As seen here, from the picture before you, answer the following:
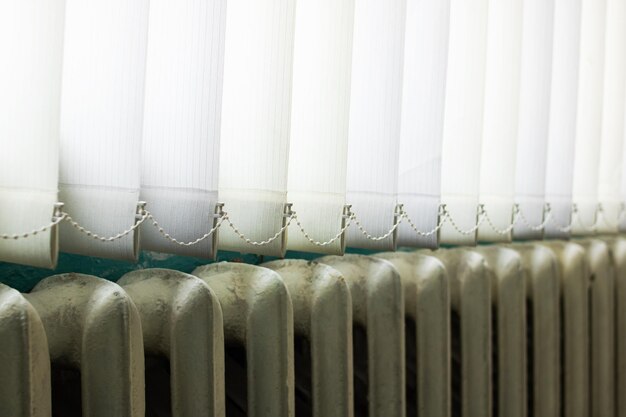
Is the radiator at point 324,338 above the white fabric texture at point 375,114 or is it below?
below

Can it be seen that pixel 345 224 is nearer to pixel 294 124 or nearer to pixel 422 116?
pixel 294 124

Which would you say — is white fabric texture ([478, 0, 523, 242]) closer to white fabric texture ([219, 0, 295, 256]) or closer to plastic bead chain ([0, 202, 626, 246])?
plastic bead chain ([0, 202, 626, 246])

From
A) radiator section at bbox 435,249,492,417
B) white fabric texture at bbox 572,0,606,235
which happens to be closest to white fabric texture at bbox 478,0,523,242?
radiator section at bbox 435,249,492,417

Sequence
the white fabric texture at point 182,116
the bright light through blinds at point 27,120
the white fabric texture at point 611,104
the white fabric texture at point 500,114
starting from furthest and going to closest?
1. the white fabric texture at point 611,104
2. the white fabric texture at point 500,114
3. the white fabric texture at point 182,116
4. the bright light through blinds at point 27,120

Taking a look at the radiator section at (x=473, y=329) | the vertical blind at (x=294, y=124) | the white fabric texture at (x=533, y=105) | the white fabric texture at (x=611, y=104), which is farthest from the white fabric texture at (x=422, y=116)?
the white fabric texture at (x=611, y=104)

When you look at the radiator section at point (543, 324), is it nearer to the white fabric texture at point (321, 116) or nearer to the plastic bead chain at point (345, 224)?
the plastic bead chain at point (345, 224)

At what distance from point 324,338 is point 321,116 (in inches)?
11.1

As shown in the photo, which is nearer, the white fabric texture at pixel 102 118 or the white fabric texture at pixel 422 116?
the white fabric texture at pixel 102 118

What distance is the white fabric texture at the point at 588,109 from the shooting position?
1.53 meters

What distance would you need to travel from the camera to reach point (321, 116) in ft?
3.14

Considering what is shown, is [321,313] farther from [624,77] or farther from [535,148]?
[624,77]

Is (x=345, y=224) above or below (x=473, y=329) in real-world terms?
above

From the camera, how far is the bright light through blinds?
0.67 metres

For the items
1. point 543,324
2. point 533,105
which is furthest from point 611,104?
point 543,324
